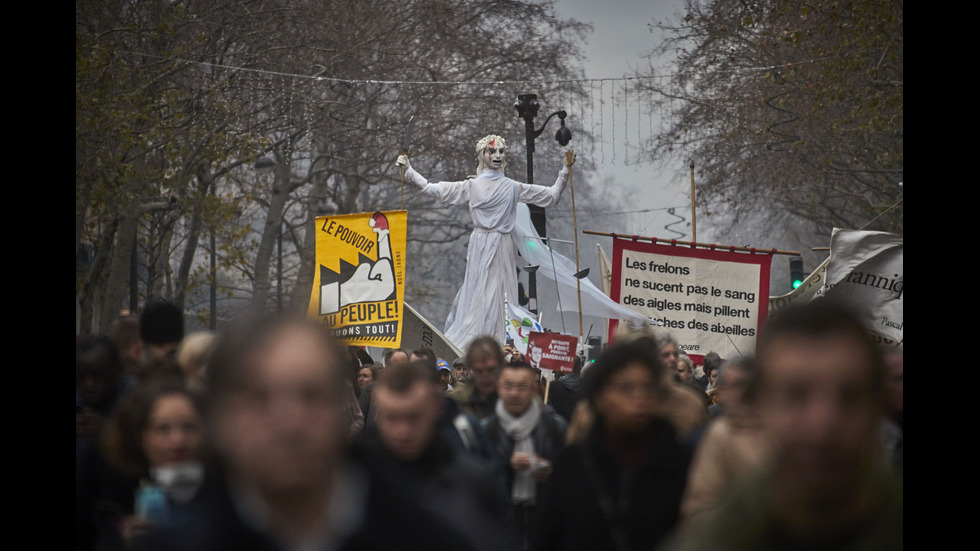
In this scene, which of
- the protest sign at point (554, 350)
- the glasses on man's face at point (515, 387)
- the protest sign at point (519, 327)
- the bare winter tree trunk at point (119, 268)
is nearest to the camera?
the glasses on man's face at point (515, 387)

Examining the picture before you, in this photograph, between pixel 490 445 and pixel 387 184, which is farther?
pixel 387 184

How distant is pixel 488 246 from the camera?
15.1 metres

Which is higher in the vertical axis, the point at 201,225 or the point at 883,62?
the point at 883,62

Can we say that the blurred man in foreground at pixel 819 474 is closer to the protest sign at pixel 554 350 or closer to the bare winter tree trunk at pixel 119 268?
the protest sign at pixel 554 350

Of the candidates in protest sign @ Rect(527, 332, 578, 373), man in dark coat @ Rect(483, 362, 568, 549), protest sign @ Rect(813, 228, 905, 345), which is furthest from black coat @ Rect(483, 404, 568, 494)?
protest sign @ Rect(813, 228, 905, 345)

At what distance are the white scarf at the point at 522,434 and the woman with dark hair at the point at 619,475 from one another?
1076mm

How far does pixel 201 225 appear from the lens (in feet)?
88.1

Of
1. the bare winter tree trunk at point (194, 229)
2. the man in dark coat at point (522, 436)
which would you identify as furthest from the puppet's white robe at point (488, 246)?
the bare winter tree trunk at point (194, 229)

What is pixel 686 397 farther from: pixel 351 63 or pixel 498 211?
pixel 351 63

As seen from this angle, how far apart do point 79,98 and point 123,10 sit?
14.9 ft

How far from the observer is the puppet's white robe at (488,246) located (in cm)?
1495

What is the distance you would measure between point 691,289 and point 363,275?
4063mm

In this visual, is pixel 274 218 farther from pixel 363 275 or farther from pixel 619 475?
pixel 619 475
